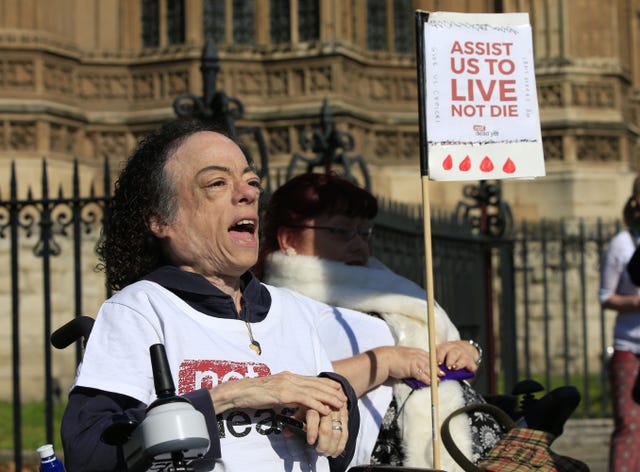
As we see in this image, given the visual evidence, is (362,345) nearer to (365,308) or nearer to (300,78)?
(365,308)

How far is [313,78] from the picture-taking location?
15297 millimetres

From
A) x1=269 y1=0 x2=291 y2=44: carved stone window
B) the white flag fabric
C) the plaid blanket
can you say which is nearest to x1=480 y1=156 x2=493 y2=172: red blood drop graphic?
the white flag fabric

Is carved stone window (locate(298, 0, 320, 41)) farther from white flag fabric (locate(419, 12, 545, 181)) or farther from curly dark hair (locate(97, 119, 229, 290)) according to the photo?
curly dark hair (locate(97, 119, 229, 290))

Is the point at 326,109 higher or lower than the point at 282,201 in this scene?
higher

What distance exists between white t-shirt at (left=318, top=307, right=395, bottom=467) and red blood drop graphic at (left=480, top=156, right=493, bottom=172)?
0.59 meters

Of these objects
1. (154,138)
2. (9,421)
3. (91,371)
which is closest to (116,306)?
(91,371)

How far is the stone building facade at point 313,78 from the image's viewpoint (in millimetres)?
15242

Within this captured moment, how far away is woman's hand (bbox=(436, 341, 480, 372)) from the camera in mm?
3768

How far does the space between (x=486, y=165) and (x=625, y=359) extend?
3059 millimetres

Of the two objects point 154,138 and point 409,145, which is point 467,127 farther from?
point 409,145

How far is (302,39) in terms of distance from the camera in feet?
51.6

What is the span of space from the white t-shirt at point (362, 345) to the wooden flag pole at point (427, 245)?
0.23 metres

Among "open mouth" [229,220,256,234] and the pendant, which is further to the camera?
"open mouth" [229,220,256,234]

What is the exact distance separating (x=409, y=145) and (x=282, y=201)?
11827mm
